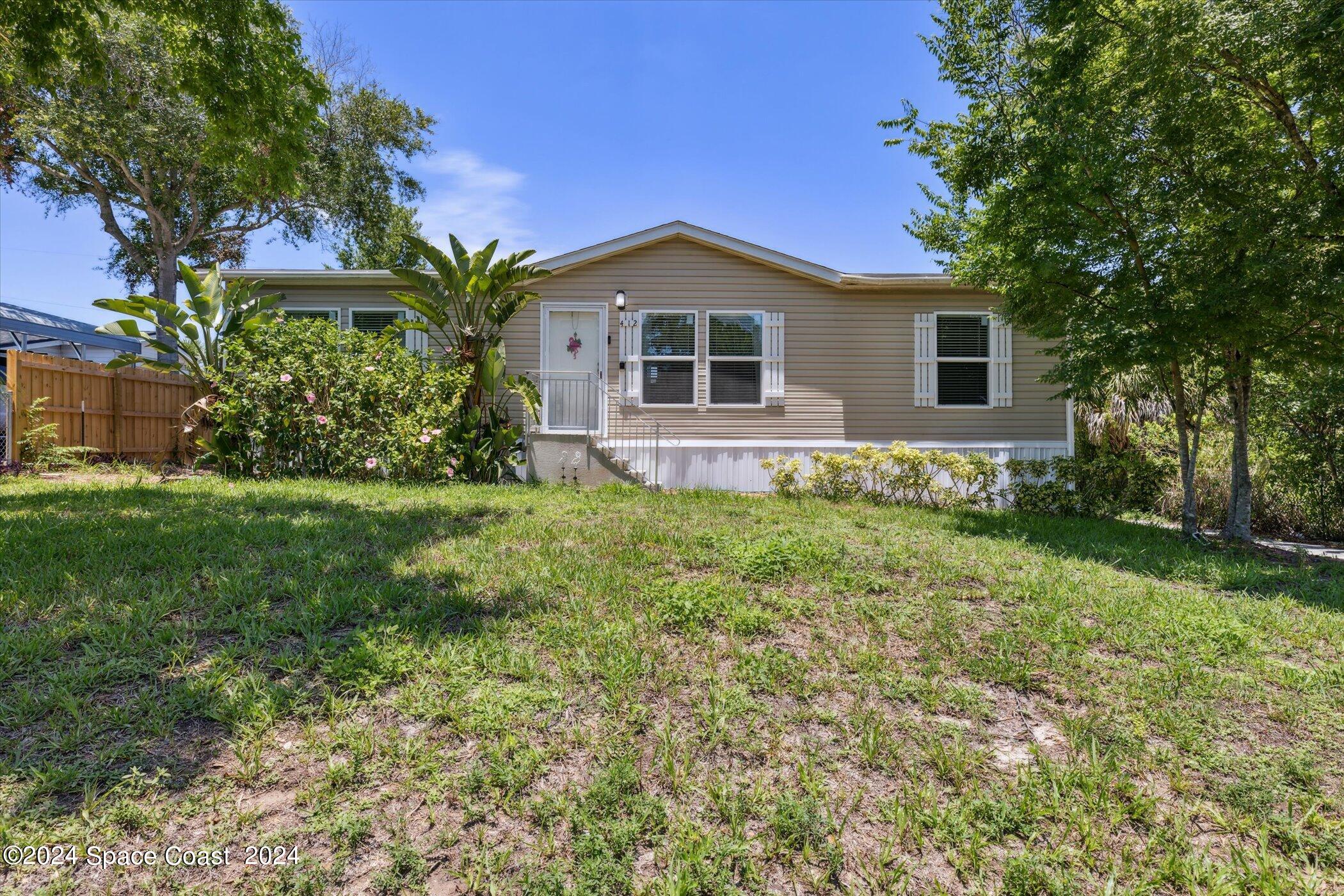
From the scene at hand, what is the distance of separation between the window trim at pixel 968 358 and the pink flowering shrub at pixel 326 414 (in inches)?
301

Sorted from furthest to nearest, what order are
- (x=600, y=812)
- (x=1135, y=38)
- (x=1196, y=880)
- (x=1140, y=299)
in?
(x=1140, y=299) → (x=1135, y=38) → (x=600, y=812) → (x=1196, y=880)

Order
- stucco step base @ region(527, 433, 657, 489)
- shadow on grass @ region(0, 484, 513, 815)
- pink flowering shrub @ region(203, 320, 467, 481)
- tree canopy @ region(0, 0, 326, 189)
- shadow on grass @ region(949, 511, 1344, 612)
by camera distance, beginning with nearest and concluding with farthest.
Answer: shadow on grass @ region(0, 484, 513, 815), shadow on grass @ region(949, 511, 1344, 612), tree canopy @ region(0, 0, 326, 189), pink flowering shrub @ region(203, 320, 467, 481), stucco step base @ region(527, 433, 657, 489)

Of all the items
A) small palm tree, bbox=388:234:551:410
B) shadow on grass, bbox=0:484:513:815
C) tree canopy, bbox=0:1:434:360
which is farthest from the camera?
tree canopy, bbox=0:1:434:360

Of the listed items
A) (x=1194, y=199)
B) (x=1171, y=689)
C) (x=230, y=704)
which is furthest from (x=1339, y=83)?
(x=230, y=704)

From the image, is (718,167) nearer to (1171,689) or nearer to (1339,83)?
(1339,83)

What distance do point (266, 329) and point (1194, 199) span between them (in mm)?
10384

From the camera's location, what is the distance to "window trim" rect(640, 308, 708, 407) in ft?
32.5

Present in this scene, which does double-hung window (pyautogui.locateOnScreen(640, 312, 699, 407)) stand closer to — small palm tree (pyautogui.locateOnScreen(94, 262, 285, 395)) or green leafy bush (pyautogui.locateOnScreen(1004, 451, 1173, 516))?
green leafy bush (pyautogui.locateOnScreen(1004, 451, 1173, 516))

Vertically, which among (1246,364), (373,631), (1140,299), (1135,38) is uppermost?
(1135,38)

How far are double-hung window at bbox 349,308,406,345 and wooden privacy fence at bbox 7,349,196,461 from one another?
347cm

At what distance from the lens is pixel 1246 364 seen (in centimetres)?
601

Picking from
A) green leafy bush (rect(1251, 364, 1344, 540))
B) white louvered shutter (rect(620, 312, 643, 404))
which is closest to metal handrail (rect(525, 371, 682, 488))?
white louvered shutter (rect(620, 312, 643, 404))

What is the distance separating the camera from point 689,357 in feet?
32.7

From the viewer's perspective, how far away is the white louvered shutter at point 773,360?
32.8ft
